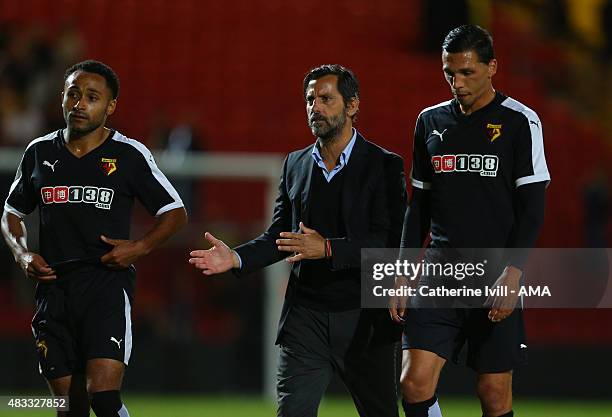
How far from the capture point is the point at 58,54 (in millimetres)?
12859


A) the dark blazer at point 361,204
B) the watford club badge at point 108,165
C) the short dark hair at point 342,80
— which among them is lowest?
the dark blazer at point 361,204

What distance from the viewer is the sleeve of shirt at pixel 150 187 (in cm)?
588

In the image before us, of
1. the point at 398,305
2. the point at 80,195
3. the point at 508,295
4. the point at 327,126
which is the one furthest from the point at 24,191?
the point at 508,295

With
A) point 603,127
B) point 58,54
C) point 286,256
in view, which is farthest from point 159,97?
point 286,256

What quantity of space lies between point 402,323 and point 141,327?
6064 mm

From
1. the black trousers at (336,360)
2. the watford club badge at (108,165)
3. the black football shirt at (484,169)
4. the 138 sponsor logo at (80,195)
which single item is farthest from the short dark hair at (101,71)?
the black football shirt at (484,169)

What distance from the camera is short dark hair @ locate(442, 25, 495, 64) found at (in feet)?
18.2

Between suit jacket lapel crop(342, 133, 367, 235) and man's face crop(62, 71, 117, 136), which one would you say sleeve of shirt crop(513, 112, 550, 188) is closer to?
suit jacket lapel crop(342, 133, 367, 235)

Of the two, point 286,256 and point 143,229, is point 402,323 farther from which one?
point 143,229

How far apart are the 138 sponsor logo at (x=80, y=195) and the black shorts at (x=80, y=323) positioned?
0.32 metres

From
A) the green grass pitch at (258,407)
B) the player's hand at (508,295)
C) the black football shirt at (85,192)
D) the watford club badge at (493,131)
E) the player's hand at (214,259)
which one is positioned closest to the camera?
the player's hand at (508,295)

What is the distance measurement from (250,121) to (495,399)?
955 cm

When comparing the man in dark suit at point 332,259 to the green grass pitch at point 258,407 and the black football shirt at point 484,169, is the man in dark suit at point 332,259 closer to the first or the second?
the black football shirt at point 484,169

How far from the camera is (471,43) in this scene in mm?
5562
